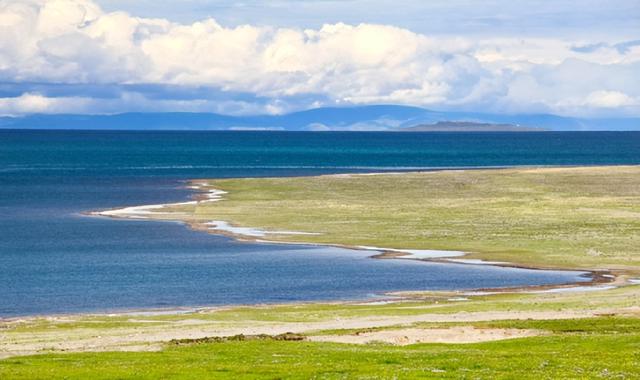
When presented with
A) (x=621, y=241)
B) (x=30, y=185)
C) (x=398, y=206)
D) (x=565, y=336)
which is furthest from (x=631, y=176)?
(x=565, y=336)

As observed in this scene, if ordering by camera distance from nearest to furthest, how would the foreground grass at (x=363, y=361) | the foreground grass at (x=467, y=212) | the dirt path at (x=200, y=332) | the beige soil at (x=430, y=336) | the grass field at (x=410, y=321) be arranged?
the foreground grass at (x=363, y=361) < the grass field at (x=410, y=321) < the dirt path at (x=200, y=332) < the beige soil at (x=430, y=336) < the foreground grass at (x=467, y=212)

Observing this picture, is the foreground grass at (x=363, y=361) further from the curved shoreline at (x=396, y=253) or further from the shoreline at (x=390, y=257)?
the curved shoreline at (x=396, y=253)

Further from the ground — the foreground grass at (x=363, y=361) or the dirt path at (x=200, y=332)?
the foreground grass at (x=363, y=361)

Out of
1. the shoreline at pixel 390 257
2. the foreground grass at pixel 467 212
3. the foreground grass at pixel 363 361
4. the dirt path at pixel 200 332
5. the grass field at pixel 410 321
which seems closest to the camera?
the foreground grass at pixel 363 361

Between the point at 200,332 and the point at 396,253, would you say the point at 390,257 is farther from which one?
the point at 200,332

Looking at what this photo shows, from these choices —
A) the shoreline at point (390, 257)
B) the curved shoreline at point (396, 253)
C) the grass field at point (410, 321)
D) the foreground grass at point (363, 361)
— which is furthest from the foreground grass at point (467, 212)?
the foreground grass at point (363, 361)

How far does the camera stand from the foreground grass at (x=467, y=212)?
7775 cm

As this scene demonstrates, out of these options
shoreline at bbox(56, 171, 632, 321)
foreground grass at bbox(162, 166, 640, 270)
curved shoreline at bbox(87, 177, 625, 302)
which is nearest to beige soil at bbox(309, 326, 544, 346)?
shoreline at bbox(56, 171, 632, 321)

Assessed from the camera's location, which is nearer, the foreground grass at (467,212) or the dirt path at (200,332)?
the dirt path at (200,332)

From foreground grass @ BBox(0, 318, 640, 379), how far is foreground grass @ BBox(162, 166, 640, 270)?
112 ft

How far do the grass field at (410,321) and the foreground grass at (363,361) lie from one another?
6 centimetres

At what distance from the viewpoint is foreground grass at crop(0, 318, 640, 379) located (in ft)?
96.9

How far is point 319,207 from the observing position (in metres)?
108

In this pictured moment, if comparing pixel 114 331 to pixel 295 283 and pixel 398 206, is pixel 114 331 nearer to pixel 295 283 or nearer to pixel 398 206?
pixel 295 283
